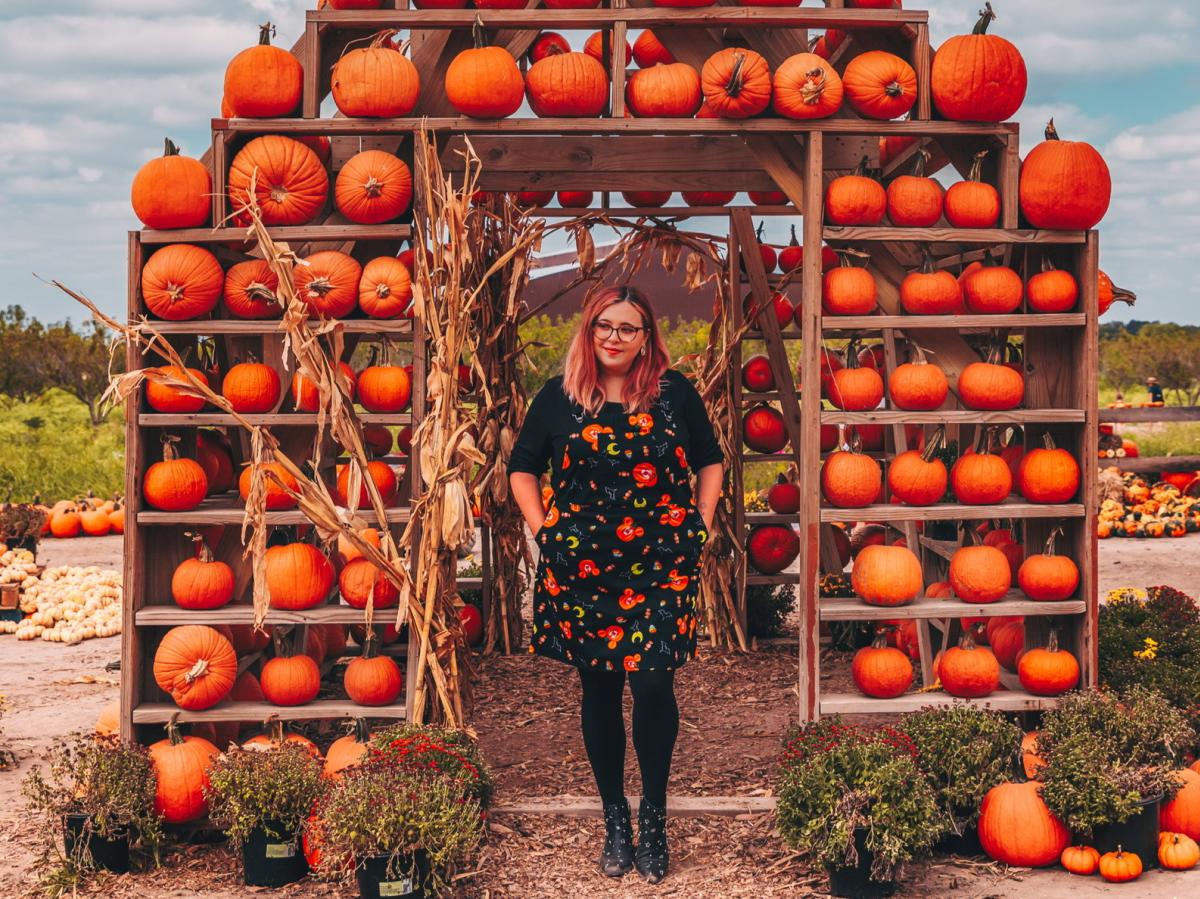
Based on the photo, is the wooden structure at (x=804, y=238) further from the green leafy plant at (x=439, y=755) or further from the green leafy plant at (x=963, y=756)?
the green leafy plant at (x=439, y=755)

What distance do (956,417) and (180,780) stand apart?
3414 mm

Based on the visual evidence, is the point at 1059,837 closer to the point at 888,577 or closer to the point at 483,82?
the point at 888,577

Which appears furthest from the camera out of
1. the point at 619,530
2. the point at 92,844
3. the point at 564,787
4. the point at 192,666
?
the point at 564,787

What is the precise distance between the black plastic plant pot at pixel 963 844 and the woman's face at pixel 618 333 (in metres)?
2.18

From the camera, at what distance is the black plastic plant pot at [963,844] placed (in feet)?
14.8

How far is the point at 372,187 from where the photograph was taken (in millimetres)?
4906

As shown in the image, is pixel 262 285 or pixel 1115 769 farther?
pixel 262 285

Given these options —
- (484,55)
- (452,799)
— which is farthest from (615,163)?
(452,799)

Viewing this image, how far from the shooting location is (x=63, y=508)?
14102 mm

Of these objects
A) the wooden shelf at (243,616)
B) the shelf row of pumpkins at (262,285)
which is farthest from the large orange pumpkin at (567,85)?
the wooden shelf at (243,616)

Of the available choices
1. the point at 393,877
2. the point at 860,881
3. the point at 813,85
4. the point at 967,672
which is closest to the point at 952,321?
the point at 813,85

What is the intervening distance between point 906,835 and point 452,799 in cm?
155

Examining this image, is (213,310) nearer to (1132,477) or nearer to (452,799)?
(452,799)

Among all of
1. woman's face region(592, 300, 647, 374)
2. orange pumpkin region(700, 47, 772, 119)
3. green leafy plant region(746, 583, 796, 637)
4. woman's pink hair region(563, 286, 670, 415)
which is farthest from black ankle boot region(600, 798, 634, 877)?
green leafy plant region(746, 583, 796, 637)
